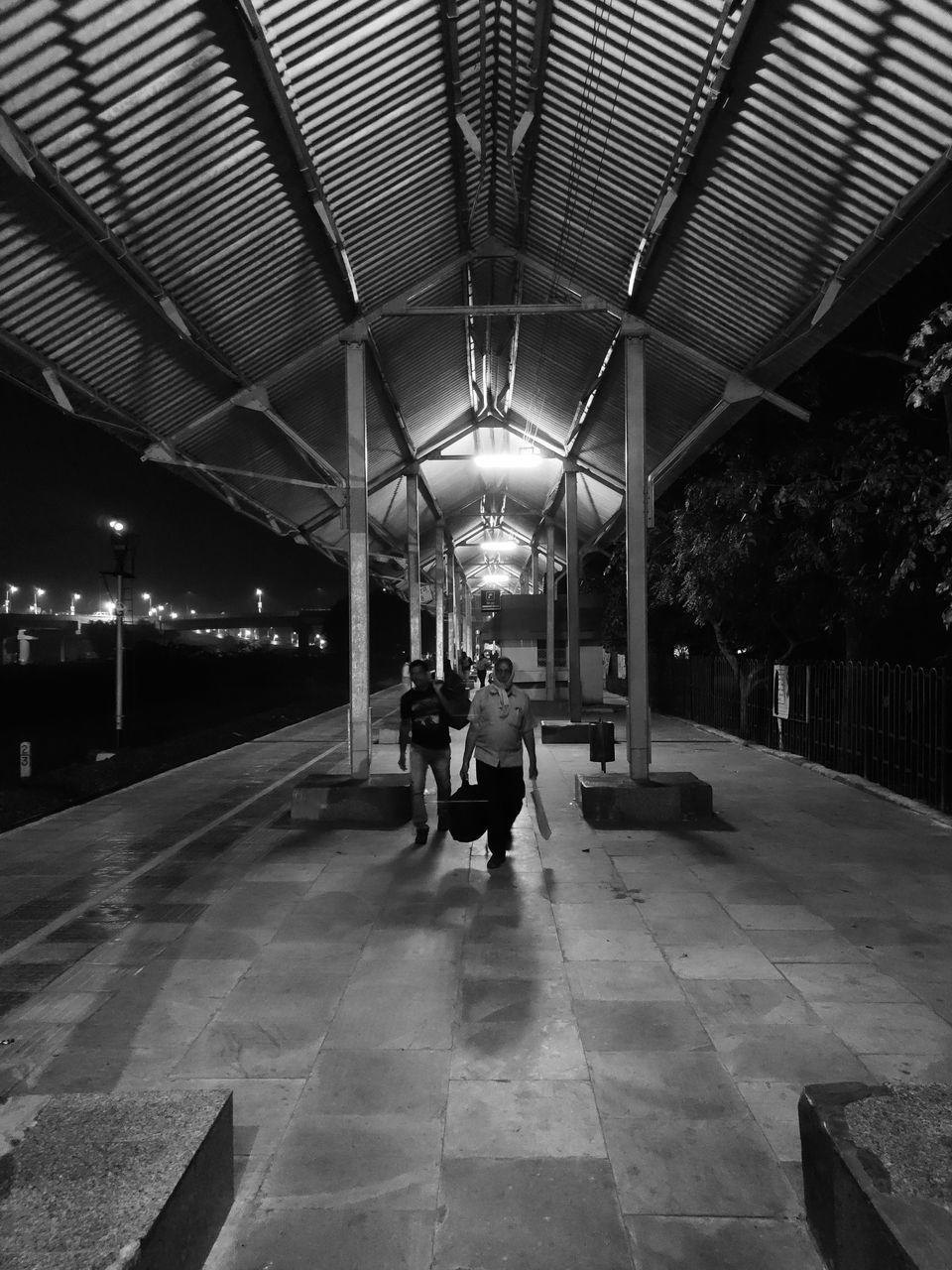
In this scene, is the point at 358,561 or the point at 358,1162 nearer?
the point at 358,1162

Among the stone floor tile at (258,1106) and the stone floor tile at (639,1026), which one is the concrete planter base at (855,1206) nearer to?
the stone floor tile at (639,1026)

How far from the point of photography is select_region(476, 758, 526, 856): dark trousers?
784 cm

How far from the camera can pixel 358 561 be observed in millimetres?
10398

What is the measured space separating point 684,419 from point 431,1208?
35.5 feet

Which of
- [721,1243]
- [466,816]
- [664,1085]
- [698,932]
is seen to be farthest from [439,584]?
[721,1243]

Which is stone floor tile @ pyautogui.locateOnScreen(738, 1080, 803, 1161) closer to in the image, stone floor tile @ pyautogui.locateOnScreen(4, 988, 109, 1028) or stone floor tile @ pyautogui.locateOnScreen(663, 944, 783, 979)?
stone floor tile @ pyautogui.locateOnScreen(663, 944, 783, 979)

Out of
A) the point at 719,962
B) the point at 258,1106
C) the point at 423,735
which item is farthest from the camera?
the point at 423,735

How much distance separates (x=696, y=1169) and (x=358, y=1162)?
1.23m

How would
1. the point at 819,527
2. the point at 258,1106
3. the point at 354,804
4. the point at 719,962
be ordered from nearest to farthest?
1. the point at 258,1106
2. the point at 719,962
3. the point at 354,804
4. the point at 819,527

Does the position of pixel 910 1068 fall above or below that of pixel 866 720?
below

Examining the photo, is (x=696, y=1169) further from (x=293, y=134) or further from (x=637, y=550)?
(x=637, y=550)

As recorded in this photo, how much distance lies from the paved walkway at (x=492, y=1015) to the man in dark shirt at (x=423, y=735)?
1.38 feet

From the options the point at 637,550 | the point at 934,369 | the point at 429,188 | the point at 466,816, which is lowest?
the point at 466,816

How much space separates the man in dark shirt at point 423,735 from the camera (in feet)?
28.9
